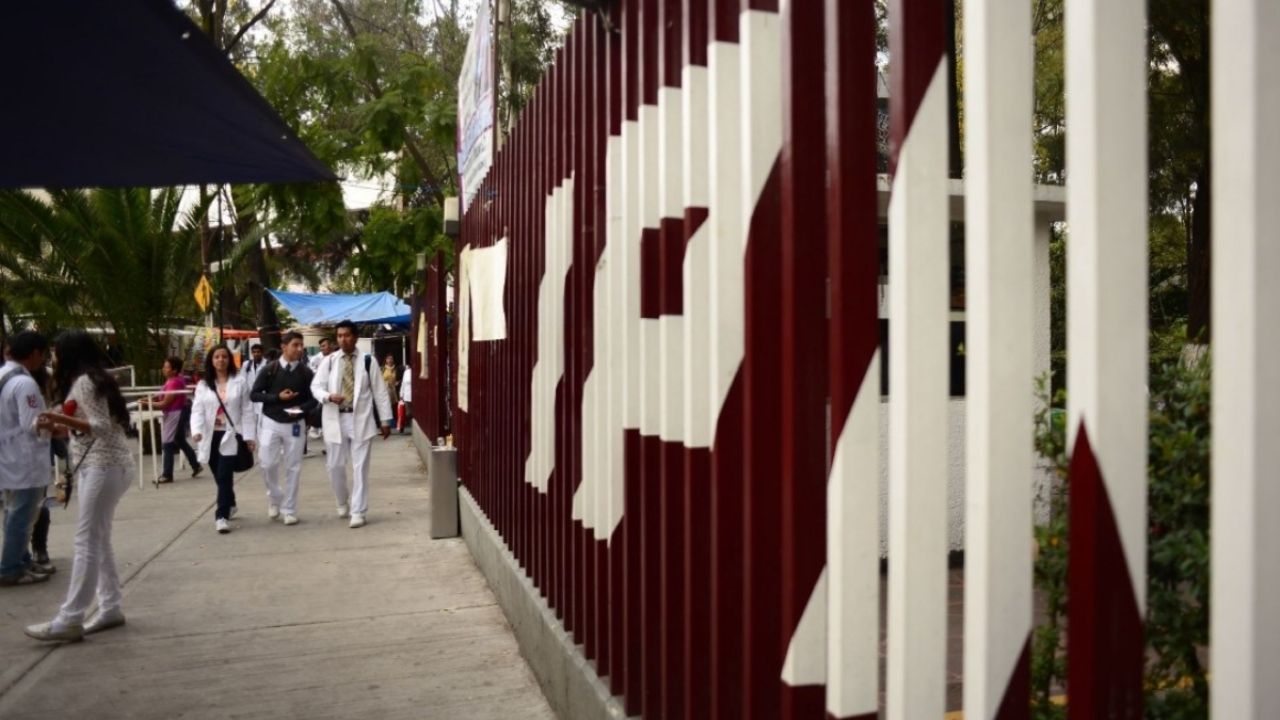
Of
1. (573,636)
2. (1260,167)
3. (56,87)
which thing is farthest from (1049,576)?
(56,87)

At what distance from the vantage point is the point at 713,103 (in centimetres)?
281

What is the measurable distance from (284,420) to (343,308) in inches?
771

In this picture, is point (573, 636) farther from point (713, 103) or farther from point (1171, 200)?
point (1171, 200)

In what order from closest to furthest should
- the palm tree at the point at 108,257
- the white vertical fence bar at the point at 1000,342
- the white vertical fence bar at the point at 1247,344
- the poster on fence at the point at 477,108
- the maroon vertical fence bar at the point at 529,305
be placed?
the white vertical fence bar at the point at 1247,344
the white vertical fence bar at the point at 1000,342
the maroon vertical fence bar at the point at 529,305
the poster on fence at the point at 477,108
the palm tree at the point at 108,257

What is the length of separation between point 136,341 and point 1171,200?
57.9 feet

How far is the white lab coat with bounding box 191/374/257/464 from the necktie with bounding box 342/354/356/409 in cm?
109

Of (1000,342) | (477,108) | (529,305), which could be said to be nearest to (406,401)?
(477,108)

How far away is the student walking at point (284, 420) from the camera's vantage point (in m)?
11.2

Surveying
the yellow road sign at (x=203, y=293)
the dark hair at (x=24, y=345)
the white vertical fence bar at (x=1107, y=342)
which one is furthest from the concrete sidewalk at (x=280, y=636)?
the yellow road sign at (x=203, y=293)

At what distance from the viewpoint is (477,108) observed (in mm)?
8391

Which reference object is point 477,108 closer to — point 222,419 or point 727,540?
point 222,419

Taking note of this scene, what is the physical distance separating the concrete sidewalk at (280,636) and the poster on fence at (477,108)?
9.86ft

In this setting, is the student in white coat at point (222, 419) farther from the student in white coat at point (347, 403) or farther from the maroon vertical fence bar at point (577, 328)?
the maroon vertical fence bar at point (577, 328)

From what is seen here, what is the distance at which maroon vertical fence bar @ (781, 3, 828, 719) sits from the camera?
240 centimetres
